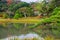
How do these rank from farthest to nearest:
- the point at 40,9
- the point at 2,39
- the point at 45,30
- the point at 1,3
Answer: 1. the point at 1,3
2. the point at 40,9
3. the point at 45,30
4. the point at 2,39

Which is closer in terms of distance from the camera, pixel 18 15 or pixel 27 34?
pixel 27 34

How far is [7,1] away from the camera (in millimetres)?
36594

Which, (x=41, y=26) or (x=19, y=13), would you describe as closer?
(x=41, y=26)

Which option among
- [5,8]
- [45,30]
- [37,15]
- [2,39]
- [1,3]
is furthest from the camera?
[1,3]

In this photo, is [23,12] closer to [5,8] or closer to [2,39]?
[5,8]

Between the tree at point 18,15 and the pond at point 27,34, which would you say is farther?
the tree at point 18,15

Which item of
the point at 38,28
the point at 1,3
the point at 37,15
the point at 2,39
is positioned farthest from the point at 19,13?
the point at 2,39

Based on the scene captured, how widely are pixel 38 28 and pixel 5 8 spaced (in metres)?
15.5

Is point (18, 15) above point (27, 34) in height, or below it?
below

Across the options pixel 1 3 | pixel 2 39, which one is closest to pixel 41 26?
pixel 2 39

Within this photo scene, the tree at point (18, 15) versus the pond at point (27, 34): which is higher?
the pond at point (27, 34)

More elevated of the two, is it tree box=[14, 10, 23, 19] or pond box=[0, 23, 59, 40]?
pond box=[0, 23, 59, 40]

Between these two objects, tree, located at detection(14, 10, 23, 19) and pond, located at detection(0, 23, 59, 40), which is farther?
tree, located at detection(14, 10, 23, 19)

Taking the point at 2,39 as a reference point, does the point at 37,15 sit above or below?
below
